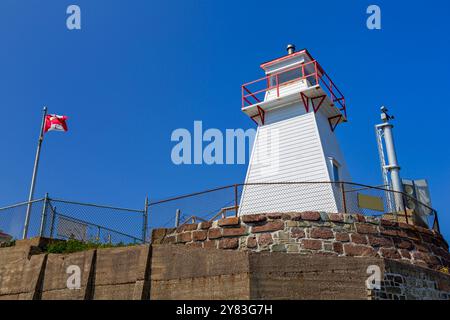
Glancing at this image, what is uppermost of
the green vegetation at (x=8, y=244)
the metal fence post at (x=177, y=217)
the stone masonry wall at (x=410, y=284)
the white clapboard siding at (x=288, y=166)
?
the white clapboard siding at (x=288, y=166)

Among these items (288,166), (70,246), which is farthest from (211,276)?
(288,166)

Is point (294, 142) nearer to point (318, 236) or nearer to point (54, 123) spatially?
point (318, 236)

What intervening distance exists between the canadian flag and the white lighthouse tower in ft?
26.1

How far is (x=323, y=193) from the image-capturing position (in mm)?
13898

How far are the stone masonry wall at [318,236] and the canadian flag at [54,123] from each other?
384 inches

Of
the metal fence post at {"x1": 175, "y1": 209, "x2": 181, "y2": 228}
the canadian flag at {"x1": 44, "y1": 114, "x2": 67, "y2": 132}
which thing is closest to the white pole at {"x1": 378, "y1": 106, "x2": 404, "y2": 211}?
the metal fence post at {"x1": 175, "y1": 209, "x2": 181, "y2": 228}

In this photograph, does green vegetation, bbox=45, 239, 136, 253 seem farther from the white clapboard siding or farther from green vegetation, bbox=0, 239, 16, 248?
the white clapboard siding

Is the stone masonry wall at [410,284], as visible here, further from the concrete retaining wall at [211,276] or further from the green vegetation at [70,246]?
the green vegetation at [70,246]

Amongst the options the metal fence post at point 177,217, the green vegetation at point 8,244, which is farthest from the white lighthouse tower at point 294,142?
the green vegetation at point 8,244

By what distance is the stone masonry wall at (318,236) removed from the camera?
10734 mm
